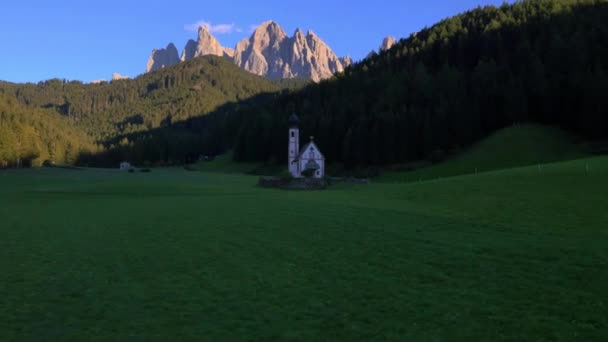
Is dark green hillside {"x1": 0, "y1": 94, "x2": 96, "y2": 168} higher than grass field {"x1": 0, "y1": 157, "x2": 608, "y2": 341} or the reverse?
higher

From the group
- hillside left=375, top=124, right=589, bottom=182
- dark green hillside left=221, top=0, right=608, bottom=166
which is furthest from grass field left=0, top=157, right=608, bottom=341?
dark green hillside left=221, top=0, right=608, bottom=166

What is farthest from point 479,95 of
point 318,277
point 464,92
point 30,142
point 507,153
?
point 30,142

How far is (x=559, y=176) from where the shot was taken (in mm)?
33062

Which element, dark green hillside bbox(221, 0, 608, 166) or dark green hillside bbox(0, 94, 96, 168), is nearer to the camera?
dark green hillside bbox(221, 0, 608, 166)

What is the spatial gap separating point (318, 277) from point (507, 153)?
7368cm

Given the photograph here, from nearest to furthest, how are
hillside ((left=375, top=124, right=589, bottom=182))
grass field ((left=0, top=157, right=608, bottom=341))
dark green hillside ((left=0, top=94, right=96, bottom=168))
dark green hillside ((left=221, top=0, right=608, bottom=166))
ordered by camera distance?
grass field ((left=0, top=157, right=608, bottom=341)), hillside ((left=375, top=124, right=589, bottom=182)), dark green hillside ((left=221, top=0, right=608, bottom=166)), dark green hillside ((left=0, top=94, right=96, bottom=168))

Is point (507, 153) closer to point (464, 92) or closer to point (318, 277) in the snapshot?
point (464, 92)

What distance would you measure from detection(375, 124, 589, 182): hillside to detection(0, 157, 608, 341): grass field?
48.1 metres

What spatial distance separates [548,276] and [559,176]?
25.3m

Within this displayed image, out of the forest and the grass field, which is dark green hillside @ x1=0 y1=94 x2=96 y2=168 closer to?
the forest

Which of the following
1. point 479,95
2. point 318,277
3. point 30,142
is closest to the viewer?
point 318,277

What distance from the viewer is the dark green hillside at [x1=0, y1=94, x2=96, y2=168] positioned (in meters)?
126

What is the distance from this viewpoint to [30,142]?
5487 inches

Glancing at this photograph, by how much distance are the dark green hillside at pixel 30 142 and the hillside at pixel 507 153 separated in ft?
361
